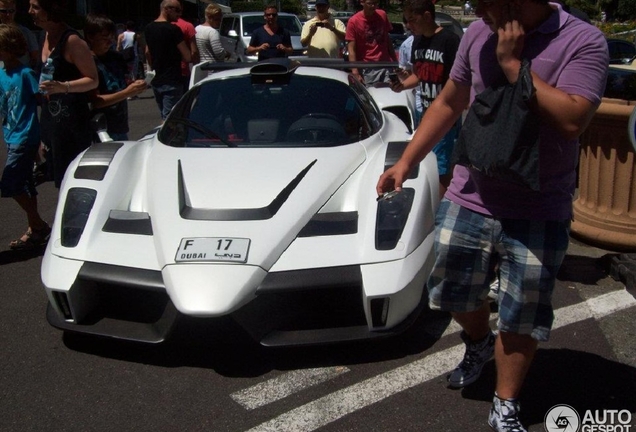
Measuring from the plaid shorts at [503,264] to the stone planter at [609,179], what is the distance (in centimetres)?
252

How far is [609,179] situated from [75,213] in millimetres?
3525

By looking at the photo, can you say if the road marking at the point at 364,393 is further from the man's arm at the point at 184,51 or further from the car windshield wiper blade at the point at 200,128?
the man's arm at the point at 184,51

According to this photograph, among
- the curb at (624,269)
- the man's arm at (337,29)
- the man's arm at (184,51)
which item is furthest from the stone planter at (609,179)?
the man's arm at (337,29)

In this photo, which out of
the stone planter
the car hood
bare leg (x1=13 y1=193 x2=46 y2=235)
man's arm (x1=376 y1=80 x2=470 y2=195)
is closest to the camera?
man's arm (x1=376 y1=80 x2=470 y2=195)

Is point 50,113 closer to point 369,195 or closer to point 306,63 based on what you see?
point 306,63

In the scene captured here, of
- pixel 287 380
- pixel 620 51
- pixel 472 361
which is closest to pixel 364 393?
pixel 287 380

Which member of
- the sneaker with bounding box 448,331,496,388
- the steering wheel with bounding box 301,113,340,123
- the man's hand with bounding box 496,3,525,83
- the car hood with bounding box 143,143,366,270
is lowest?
the sneaker with bounding box 448,331,496,388

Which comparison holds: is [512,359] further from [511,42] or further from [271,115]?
[271,115]

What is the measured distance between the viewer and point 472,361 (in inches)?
124

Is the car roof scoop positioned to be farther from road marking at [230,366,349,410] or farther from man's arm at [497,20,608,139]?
man's arm at [497,20,608,139]

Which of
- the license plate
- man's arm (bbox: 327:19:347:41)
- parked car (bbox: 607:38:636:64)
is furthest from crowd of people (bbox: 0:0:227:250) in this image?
parked car (bbox: 607:38:636:64)

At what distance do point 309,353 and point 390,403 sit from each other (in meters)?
0.61

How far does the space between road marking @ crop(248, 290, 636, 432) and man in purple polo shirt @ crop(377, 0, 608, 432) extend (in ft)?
1.51

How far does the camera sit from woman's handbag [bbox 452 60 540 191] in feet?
7.66
